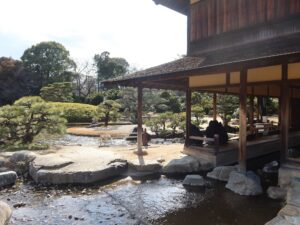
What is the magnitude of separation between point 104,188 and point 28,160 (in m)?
3.66

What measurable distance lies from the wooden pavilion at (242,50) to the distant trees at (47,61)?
125 feet

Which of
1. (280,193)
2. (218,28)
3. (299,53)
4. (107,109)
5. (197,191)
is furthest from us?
(107,109)

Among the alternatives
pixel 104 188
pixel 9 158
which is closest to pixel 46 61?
pixel 9 158

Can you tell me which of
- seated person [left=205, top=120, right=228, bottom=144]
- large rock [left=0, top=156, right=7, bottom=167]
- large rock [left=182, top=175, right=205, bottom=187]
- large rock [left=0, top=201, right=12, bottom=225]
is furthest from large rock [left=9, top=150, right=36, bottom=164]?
seated person [left=205, top=120, right=228, bottom=144]

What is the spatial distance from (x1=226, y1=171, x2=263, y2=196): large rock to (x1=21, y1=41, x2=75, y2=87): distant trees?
136 ft

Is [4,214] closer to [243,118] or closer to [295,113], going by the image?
[243,118]

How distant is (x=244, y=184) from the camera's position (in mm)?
8000

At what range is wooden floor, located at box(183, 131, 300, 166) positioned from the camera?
10422mm

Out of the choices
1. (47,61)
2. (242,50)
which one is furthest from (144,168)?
(47,61)

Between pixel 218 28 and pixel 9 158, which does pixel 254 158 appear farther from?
pixel 9 158

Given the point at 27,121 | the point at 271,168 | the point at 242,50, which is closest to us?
the point at 242,50

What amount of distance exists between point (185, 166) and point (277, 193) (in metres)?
3.22

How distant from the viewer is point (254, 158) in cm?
1206

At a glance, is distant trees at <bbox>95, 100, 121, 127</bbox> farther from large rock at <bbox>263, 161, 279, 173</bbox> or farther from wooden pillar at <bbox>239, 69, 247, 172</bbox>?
wooden pillar at <bbox>239, 69, 247, 172</bbox>
